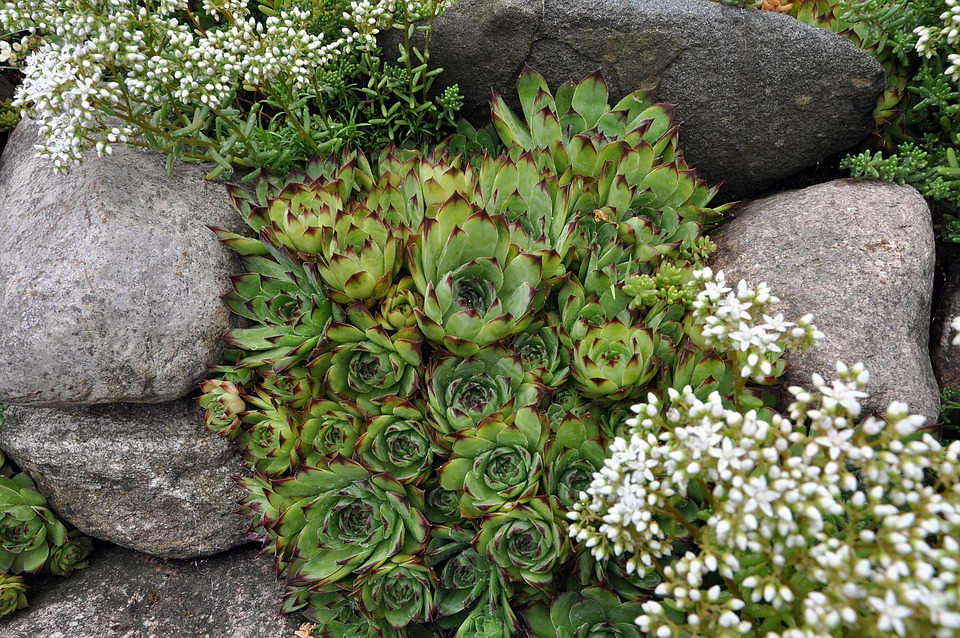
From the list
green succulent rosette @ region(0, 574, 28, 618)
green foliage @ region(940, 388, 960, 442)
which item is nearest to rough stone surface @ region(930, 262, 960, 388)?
green foliage @ region(940, 388, 960, 442)

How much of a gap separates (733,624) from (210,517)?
90.4 inches

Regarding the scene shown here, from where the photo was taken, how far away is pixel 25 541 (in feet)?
9.57

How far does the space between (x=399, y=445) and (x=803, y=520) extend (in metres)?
1.40

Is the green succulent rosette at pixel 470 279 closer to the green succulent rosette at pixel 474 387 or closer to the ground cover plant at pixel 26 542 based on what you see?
the green succulent rosette at pixel 474 387

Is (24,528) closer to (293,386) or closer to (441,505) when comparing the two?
(293,386)

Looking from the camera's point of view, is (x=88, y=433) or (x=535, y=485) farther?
(x=88, y=433)

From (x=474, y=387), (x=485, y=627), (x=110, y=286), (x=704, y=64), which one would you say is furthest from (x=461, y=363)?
(x=704, y=64)

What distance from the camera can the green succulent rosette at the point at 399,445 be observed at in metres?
2.44

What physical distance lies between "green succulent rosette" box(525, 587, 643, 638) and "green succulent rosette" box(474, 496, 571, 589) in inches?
4.1

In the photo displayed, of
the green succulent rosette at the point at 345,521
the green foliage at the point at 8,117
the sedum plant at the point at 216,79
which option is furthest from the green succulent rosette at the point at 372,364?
the green foliage at the point at 8,117

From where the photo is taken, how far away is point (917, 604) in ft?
4.54

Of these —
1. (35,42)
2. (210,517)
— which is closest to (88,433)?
(210,517)

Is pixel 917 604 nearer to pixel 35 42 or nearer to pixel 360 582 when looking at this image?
pixel 360 582

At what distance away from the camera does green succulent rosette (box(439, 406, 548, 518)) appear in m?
2.27
